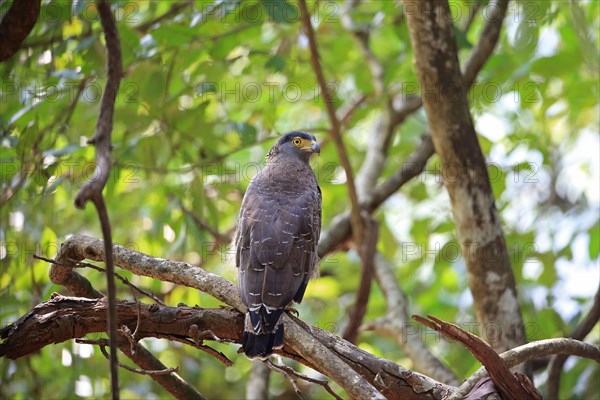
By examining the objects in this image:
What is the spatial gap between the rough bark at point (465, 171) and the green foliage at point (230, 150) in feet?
2.71

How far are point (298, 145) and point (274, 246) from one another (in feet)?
5.14

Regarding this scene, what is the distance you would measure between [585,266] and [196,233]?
321 centimetres

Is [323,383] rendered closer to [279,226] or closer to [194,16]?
[279,226]

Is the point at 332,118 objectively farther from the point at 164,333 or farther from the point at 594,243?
the point at 164,333

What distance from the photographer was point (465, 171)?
5031 mm

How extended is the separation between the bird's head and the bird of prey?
0.17 metres

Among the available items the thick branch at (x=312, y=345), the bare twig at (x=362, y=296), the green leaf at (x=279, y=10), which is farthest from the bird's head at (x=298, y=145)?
the thick branch at (x=312, y=345)

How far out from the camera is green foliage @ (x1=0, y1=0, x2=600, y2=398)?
534cm

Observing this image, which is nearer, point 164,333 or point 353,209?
point 164,333

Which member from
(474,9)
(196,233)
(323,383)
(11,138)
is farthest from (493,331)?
(11,138)

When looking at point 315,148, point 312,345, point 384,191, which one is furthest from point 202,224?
point 312,345

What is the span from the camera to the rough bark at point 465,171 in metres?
A: 4.97

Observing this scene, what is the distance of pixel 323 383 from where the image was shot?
3441 millimetres

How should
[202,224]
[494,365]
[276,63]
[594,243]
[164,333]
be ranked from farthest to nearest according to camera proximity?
1. [202,224]
2. [276,63]
3. [594,243]
4. [164,333]
5. [494,365]
